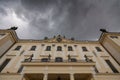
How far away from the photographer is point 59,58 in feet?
67.6

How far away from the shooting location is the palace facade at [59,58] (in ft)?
51.5

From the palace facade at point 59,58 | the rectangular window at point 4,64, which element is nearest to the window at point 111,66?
the palace facade at point 59,58

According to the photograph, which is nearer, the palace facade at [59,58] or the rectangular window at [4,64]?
the palace facade at [59,58]

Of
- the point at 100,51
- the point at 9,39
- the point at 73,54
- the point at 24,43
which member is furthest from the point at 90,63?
the point at 9,39

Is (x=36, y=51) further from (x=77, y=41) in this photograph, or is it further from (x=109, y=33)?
(x=109, y=33)

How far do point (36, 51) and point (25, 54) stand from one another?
7.21 ft

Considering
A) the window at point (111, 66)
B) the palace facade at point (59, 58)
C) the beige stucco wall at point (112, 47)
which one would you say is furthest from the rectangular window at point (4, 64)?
the beige stucco wall at point (112, 47)

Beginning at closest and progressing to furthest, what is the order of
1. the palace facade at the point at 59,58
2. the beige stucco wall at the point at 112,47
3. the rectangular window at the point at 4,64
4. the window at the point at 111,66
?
the palace facade at the point at 59,58, the rectangular window at the point at 4,64, the window at the point at 111,66, the beige stucco wall at the point at 112,47

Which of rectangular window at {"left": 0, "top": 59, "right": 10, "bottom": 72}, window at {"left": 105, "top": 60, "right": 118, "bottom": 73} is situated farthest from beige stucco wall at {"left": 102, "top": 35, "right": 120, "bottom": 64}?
rectangular window at {"left": 0, "top": 59, "right": 10, "bottom": 72}

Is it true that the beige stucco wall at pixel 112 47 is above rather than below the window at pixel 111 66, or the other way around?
above

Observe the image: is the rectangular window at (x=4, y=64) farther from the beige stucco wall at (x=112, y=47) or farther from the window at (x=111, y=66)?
the beige stucco wall at (x=112, y=47)

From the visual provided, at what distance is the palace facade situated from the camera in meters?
15.7

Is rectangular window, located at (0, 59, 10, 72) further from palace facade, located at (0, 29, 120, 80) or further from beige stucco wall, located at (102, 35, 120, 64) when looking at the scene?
beige stucco wall, located at (102, 35, 120, 64)

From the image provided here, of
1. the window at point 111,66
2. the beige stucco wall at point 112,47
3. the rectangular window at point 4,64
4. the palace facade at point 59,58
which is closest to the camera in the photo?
the palace facade at point 59,58
